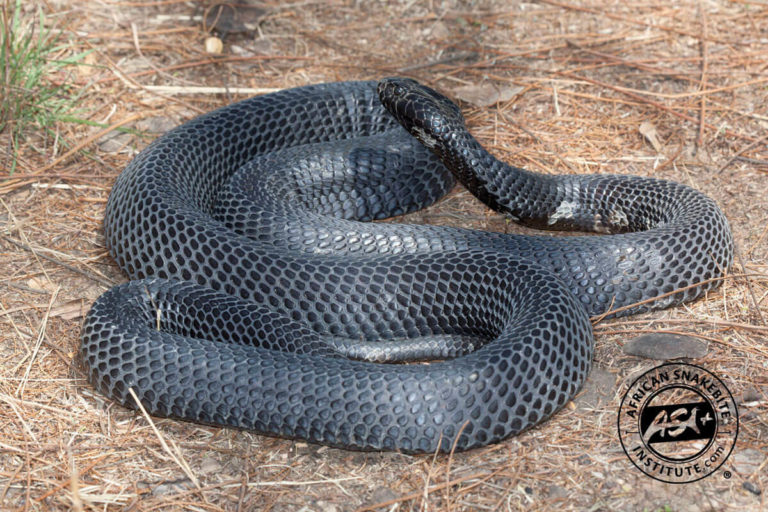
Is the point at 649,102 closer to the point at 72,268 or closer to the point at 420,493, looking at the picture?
the point at 420,493

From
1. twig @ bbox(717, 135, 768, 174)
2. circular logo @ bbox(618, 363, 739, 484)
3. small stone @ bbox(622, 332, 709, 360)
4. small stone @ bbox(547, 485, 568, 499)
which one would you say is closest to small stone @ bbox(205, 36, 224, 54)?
twig @ bbox(717, 135, 768, 174)

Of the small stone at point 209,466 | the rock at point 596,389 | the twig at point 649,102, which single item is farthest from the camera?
the twig at point 649,102

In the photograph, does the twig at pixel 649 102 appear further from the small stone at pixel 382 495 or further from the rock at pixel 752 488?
the small stone at pixel 382 495

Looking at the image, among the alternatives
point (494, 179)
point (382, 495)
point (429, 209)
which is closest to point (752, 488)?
point (382, 495)

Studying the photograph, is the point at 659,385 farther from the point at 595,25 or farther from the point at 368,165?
the point at 595,25

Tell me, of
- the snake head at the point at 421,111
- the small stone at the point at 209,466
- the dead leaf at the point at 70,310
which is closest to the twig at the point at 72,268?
the dead leaf at the point at 70,310
